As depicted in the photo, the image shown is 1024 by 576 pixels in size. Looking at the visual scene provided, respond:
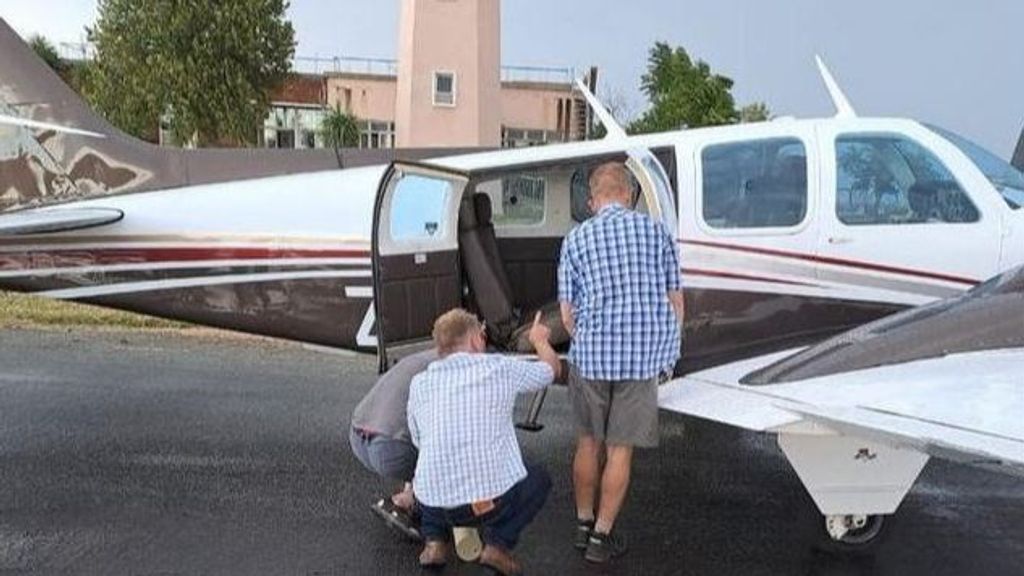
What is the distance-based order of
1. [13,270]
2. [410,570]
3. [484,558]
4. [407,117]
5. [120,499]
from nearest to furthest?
1. [484,558]
2. [410,570]
3. [120,499]
4. [13,270]
5. [407,117]

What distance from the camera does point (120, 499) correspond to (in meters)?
5.61

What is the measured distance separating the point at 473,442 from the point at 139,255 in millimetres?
3117

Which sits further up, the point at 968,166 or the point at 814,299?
the point at 968,166

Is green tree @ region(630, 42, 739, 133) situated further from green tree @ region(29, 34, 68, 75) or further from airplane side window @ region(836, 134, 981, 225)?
green tree @ region(29, 34, 68, 75)

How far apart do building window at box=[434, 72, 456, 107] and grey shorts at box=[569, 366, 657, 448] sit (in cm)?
3074

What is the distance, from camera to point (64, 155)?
22.9 feet

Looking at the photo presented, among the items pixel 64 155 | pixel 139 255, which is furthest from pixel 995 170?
pixel 64 155

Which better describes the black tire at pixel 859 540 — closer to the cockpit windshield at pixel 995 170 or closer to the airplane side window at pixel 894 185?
the airplane side window at pixel 894 185

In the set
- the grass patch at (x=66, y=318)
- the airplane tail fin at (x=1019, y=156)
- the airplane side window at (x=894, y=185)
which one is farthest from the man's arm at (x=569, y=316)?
the grass patch at (x=66, y=318)

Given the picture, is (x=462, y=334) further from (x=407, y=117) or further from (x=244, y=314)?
(x=407, y=117)

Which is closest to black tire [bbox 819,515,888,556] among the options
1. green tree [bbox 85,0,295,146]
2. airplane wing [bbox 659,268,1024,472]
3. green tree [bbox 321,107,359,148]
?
airplane wing [bbox 659,268,1024,472]

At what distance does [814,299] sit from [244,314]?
3.46 metres

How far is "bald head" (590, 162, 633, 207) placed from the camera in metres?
4.74

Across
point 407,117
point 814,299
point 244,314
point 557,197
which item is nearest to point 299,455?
point 244,314
